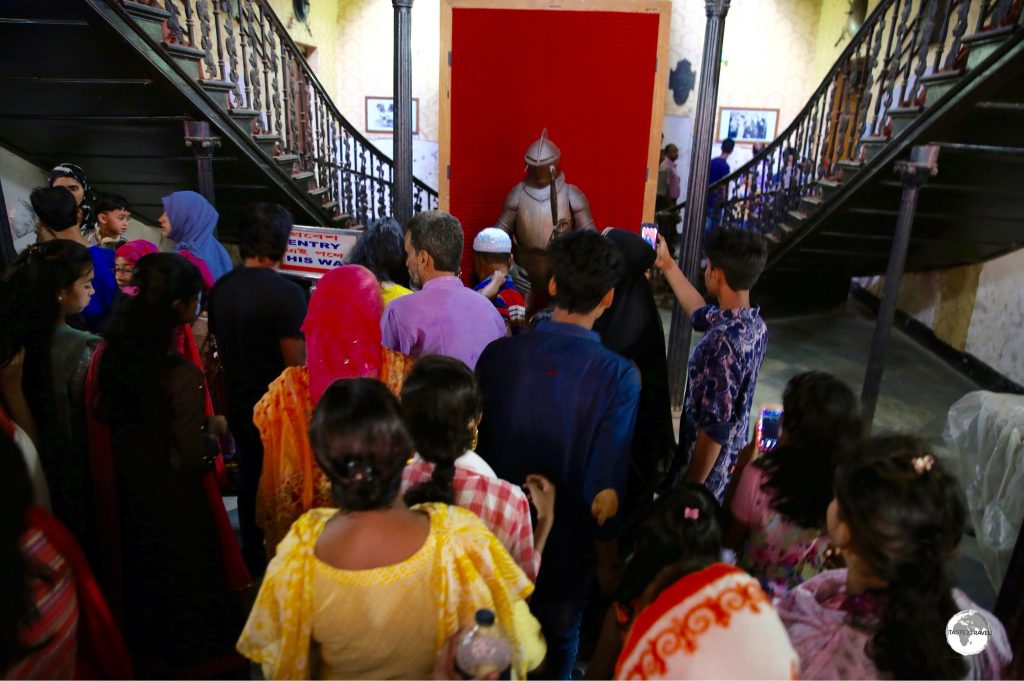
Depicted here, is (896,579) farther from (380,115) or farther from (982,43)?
(380,115)

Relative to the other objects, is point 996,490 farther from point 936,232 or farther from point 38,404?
point 38,404

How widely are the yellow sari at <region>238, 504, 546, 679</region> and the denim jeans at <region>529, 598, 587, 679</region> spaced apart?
715 millimetres

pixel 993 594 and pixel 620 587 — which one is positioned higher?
pixel 620 587

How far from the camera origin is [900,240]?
3525 mm

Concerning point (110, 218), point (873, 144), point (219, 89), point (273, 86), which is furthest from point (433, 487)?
point (273, 86)

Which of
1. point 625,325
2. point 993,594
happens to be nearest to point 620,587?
point 625,325

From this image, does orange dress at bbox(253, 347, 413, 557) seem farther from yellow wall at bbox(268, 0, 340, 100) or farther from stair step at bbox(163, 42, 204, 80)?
yellow wall at bbox(268, 0, 340, 100)

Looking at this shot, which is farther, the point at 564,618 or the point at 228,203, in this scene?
the point at 228,203

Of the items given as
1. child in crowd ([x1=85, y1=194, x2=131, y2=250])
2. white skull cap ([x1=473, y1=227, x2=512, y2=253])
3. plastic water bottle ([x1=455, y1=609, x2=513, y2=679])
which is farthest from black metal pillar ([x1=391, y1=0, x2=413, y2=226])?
plastic water bottle ([x1=455, y1=609, x2=513, y2=679])

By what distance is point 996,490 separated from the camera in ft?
9.27

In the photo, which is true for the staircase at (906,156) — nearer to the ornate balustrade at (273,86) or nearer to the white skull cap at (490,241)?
the white skull cap at (490,241)

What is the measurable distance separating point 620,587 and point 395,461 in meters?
0.53

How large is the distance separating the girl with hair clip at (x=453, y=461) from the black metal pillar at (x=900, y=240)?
247 cm

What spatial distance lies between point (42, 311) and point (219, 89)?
8.98 feet
